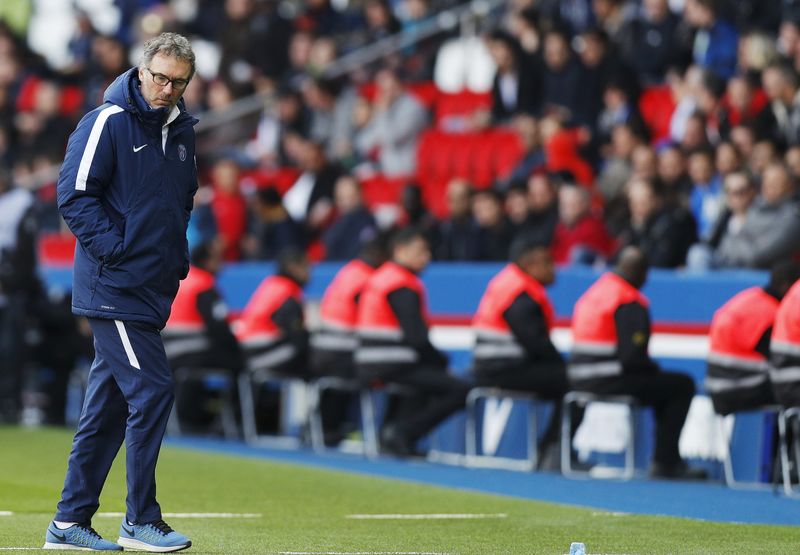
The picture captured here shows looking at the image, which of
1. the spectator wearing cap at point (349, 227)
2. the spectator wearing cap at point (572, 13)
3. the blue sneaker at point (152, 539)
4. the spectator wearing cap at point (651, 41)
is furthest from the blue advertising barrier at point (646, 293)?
the blue sneaker at point (152, 539)

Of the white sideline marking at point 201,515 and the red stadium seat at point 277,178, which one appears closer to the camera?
the white sideline marking at point 201,515

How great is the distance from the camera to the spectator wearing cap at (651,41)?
19.0m

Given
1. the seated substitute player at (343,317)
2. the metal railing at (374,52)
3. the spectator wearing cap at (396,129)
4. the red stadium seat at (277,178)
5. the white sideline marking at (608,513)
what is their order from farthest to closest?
the metal railing at (374,52) < the red stadium seat at (277,178) < the spectator wearing cap at (396,129) < the seated substitute player at (343,317) < the white sideline marking at (608,513)

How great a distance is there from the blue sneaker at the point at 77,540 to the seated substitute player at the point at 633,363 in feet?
19.9

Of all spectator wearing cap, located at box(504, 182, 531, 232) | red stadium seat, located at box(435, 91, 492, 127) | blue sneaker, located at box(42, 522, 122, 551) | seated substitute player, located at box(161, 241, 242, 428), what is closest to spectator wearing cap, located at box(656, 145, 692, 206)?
spectator wearing cap, located at box(504, 182, 531, 232)

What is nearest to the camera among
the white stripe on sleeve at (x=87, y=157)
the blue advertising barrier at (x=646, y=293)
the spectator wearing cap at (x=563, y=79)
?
the white stripe on sleeve at (x=87, y=157)

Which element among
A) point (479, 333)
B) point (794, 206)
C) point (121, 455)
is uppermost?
point (794, 206)

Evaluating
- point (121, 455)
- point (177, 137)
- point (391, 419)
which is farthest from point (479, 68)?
point (177, 137)

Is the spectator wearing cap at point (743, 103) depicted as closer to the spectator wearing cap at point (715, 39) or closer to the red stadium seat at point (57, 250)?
the spectator wearing cap at point (715, 39)

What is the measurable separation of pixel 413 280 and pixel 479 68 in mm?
7491

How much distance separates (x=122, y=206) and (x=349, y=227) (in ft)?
33.8

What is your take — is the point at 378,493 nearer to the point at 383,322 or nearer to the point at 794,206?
the point at 383,322

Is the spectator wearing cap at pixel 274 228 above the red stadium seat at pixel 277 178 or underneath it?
underneath

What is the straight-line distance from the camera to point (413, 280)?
14.9 m
